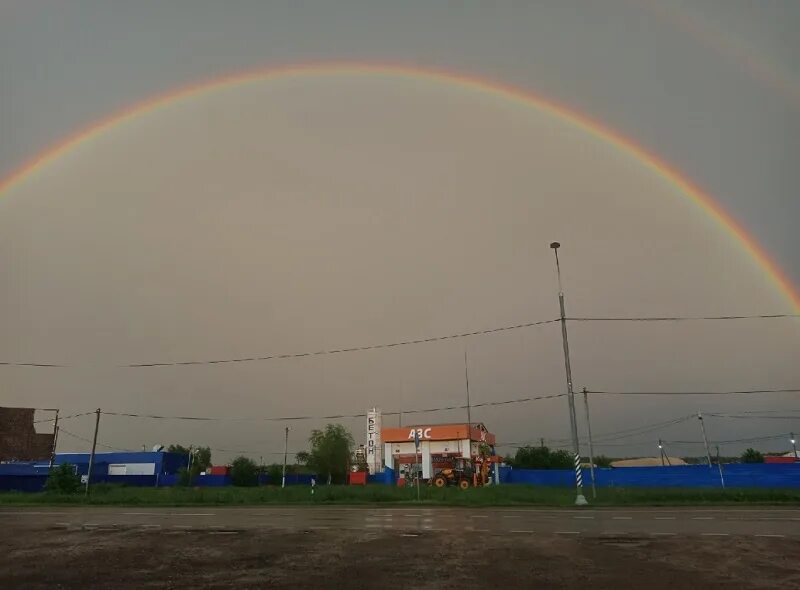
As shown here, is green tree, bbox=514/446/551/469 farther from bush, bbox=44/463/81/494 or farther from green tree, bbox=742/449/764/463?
bush, bbox=44/463/81/494

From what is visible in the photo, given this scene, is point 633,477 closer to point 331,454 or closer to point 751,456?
point 331,454

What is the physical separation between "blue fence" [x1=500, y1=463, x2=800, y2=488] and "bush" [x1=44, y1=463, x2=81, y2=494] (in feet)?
153

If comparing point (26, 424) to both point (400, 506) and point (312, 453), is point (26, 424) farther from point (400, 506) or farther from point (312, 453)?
point (400, 506)

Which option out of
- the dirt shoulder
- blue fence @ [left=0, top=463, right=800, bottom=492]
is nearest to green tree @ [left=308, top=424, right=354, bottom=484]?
blue fence @ [left=0, top=463, right=800, bottom=492]

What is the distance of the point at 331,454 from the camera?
84625 mm

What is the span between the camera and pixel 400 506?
98.4 ft

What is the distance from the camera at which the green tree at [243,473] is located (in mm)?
81625

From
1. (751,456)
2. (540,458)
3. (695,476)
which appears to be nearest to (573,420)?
(695,476)

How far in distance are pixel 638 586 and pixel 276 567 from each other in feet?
21.6

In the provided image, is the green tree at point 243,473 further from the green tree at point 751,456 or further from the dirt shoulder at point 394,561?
the green tree at point 751,456

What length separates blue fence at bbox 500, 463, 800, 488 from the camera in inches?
1890

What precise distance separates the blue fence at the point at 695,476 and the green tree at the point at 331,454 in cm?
3290

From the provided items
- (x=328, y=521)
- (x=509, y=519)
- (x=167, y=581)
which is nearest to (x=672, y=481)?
(x=509, y=519)

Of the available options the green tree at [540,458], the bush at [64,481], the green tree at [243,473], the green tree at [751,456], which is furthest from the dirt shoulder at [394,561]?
the green tree at [751,456]
